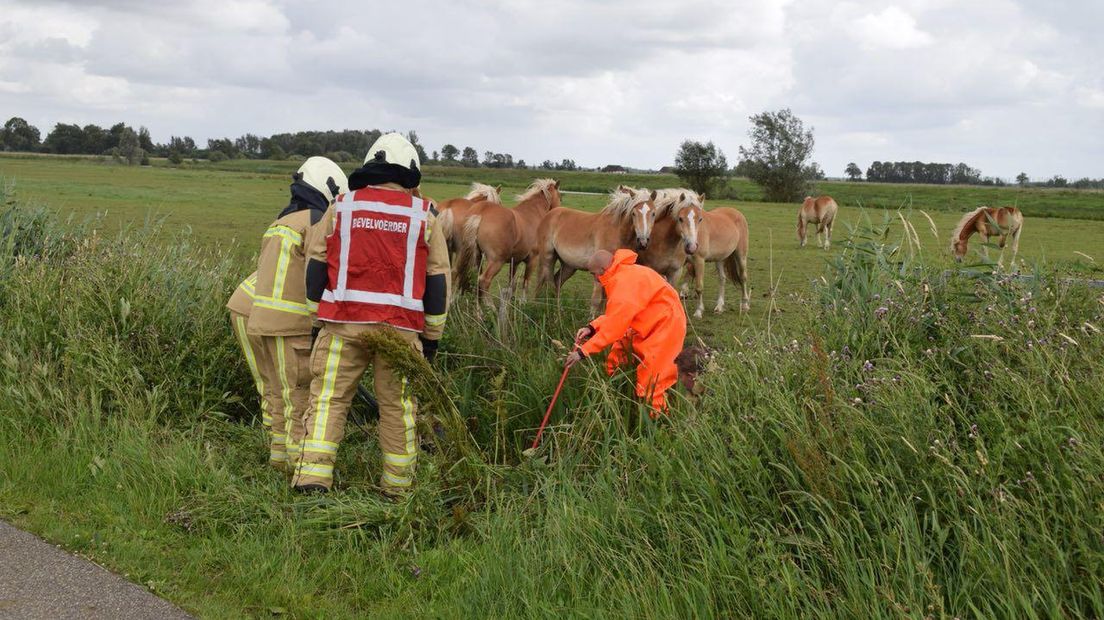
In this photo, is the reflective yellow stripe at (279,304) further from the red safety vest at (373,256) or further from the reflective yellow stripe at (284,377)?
the red safety vest at (373,256)

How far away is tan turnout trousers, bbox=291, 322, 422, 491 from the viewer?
17.4ft

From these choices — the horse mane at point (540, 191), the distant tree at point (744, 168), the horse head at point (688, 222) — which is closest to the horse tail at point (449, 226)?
the horse mane at point (540, 191)

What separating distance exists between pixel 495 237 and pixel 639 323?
249 inches

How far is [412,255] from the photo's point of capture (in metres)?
5.30

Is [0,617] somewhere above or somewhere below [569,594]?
below

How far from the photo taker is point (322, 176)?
601 cm

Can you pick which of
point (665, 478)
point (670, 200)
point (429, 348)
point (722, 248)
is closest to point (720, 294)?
point (722, 248)

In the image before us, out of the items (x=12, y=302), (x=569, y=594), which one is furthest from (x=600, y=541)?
(x=12, y=302)

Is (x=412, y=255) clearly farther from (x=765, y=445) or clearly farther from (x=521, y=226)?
(x=521, y=226)

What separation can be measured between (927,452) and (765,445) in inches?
27.3

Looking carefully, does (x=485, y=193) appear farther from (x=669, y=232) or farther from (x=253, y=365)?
(x=253, y=365)

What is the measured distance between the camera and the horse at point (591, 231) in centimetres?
1067

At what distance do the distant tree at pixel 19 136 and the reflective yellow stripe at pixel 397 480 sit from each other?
120310mm

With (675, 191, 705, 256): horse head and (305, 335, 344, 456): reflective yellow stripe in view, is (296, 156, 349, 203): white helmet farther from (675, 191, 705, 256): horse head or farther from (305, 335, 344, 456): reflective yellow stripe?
(675, 191, 705, 256): horse head
